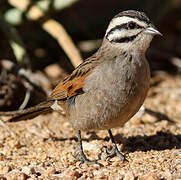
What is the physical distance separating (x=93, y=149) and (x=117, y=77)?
115 centimetres

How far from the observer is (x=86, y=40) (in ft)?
30.3

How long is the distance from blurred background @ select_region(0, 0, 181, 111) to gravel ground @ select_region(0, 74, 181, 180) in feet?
2.12

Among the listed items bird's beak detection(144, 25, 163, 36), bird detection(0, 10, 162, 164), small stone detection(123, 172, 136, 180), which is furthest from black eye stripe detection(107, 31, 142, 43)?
small stone detection(123, 172, 136, 180)

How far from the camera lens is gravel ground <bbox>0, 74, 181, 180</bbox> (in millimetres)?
4703

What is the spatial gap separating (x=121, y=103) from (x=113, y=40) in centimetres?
78

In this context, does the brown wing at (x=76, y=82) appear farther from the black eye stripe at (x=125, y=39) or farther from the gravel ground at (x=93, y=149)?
the gravel ground at (x=93, y=149)

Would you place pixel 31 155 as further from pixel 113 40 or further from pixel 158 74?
pixel 158 74

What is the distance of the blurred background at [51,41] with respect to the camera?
674 cm

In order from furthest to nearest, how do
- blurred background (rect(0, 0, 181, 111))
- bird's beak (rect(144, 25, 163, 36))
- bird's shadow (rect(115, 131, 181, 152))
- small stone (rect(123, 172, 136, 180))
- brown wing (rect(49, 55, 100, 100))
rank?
blurred background (rect(0, 0, 181, 111)) → bird's shadow (rect(115, 131, 181, 152)) → brown wing (rect(49, 55, 100, 100)) → bird's beak (rect(144, 25, 163, 36)) → small stone (rect(123, 172, 136, 180))

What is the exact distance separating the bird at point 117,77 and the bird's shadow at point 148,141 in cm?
47

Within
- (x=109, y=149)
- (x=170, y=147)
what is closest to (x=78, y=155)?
(x=109, y=149)

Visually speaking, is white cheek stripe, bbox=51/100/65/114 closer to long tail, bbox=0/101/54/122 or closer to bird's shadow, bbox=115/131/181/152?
long tail, bbox=0/101/54/122

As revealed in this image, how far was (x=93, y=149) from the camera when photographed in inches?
222

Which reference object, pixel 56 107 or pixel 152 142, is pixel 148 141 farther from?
pixel 56 107
